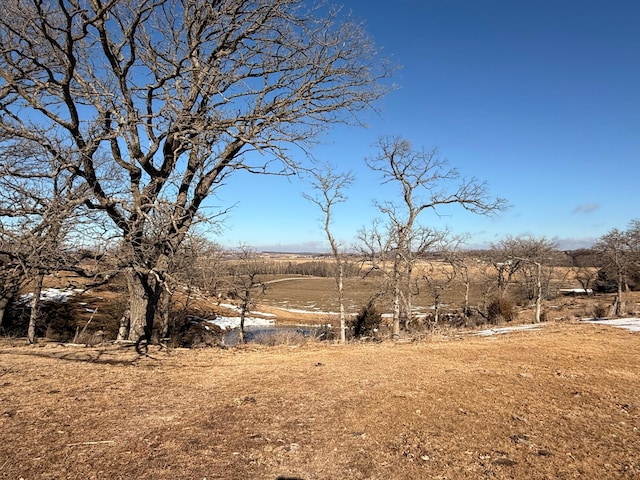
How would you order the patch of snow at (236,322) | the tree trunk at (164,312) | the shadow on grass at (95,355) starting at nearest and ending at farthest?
the shadow on grass at (95,355) → the tree trunk at (164,312) → the patch of snow at (236,322)

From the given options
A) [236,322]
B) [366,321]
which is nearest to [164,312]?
[366,321]

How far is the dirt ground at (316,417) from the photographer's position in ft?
10.5

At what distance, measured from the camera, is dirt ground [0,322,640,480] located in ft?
Answer: 10.5

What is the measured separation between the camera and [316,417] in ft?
14.5

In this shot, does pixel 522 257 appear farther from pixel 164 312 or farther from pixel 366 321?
pixel 164 312

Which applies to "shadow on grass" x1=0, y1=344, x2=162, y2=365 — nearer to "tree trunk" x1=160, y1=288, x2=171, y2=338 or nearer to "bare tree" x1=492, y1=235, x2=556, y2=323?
"tree trunk" x1=160, y1=288, x2=171, y2=338

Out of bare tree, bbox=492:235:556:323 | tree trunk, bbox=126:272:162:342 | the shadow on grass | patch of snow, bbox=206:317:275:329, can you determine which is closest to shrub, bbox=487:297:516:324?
bare tree, bbox=492:235:556:323

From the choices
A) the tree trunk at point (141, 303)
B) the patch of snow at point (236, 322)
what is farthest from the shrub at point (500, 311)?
the patch of snow at point (236, 322)

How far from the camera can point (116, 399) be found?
4.82 m

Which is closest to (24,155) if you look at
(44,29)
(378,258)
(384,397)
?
(44,29)

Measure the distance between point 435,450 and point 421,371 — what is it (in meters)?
3.14

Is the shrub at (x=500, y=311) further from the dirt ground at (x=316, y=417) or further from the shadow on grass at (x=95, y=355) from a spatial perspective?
the shadow on grass at (x=95, y=355)

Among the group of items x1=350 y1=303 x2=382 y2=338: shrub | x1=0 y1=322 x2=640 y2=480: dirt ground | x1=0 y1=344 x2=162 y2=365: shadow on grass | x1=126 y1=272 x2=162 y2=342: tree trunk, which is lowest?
x1=350 y1=303 x2=382 y2=338: shrub

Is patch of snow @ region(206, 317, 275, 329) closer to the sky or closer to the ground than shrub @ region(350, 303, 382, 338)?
closer to the ground
